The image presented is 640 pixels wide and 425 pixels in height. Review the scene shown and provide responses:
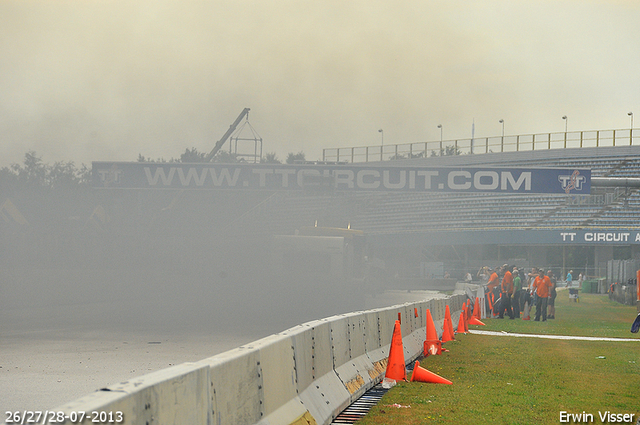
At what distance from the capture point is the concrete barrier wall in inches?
144

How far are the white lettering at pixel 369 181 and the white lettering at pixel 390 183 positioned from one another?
31 cm

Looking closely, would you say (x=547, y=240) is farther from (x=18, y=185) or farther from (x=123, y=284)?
(x=18, y=185)

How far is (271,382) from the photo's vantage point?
578cm

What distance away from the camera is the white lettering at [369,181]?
36094mm

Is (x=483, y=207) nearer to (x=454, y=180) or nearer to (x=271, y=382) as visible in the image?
(x=454, y=180)

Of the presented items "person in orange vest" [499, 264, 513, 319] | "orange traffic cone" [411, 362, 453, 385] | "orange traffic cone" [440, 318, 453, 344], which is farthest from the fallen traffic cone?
"orange traffic cone" [411, 362, 453, 385]

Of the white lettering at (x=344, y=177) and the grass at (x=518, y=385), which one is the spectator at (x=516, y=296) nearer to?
the grass at (x=518, y=385)

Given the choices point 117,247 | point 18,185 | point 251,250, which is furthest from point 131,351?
point 18,185

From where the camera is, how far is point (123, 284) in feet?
104

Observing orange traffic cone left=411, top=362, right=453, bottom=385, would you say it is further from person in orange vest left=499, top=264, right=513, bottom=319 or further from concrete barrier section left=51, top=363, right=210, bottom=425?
person in orange vest left=499, top=264, right=513, bottom=319

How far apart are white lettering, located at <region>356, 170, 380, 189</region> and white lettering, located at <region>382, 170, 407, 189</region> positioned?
31cm

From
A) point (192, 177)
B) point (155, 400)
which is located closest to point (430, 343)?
point (155, 400)

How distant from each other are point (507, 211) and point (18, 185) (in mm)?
49307

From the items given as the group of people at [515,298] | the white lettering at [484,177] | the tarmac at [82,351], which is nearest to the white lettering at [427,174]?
the white lettering at [484,177]
